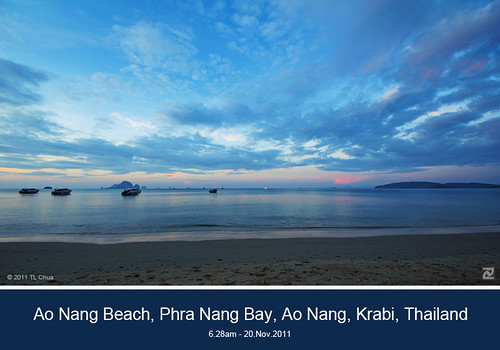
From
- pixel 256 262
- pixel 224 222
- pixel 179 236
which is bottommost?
pixel 224 222

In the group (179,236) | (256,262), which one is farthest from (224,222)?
(256,262)

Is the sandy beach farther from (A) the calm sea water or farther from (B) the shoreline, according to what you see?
(A) the calm sea water

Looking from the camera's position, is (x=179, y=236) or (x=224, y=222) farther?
(x=224, y=222)

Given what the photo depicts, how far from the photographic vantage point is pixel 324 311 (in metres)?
4.61

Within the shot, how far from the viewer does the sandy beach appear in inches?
299

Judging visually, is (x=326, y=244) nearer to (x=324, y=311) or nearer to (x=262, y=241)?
(x=262, y=241)

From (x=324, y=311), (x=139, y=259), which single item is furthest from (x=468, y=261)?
(x=139, y=259)

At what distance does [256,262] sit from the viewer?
33.1 feet

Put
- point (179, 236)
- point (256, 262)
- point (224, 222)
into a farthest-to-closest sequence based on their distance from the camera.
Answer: point (224, 222) → point (179, 236) → point (256, 262)

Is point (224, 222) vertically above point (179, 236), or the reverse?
point (179, 236)

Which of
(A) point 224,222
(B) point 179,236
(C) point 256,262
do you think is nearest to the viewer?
(C) point 256,262

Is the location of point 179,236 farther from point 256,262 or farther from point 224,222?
point 256,262

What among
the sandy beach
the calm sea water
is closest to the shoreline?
the calm sea water

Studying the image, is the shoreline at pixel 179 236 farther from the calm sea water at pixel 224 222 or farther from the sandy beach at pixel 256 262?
the sandy beach at pixel 256 262
